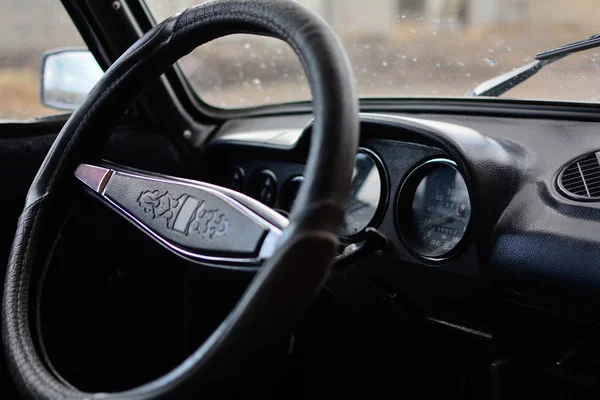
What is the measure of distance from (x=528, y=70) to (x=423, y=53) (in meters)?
0.35

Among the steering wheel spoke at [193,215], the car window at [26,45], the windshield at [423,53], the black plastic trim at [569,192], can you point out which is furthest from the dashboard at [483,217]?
the car window at [26,45]

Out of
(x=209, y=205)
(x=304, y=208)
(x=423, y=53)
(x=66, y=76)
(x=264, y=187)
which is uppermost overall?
(x=66, y=76)

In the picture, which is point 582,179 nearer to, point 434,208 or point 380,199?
point 434,208

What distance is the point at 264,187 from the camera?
6.70ft

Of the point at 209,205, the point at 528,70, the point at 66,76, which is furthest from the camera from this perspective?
the point at 66,76

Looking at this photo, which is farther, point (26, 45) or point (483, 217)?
point (26, 45)

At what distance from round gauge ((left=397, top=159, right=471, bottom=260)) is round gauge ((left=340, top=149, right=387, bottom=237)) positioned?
2.9 inches

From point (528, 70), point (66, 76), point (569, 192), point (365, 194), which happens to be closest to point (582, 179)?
point (569, 192)

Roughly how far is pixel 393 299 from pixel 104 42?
3.90ft

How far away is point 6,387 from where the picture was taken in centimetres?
175

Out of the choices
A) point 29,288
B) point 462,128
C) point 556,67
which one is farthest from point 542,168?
point 29,288

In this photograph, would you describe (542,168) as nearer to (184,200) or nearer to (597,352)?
(597,352)

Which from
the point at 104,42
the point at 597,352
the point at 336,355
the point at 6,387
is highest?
the point at 104,42

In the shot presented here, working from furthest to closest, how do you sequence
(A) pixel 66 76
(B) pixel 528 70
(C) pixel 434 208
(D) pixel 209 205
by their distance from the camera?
(A) pixel 66 76, (B) pixel 528 70, (C) pixel 434 208, (D) pixel 209 205
